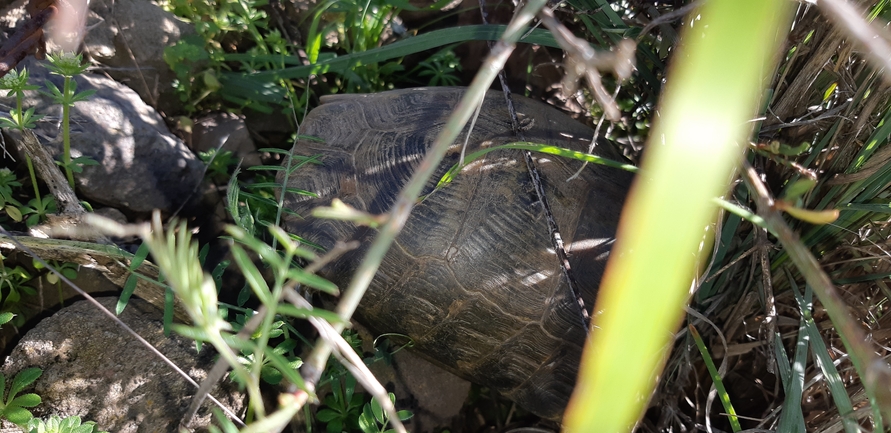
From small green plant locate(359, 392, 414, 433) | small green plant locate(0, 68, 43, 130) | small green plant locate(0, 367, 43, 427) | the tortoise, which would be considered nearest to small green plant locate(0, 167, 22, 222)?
small green plant locate(0, 68, 43, 130)

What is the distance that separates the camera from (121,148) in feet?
6.31

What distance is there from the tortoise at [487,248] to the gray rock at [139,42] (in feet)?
2.66

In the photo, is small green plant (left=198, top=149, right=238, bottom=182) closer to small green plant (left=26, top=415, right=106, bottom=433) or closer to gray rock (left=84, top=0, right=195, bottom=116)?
gray rock (left=84, top=0, right=195, bottom=116)

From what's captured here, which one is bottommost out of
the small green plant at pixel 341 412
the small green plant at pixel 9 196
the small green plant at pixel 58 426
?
the small green plant at pixel 341 412

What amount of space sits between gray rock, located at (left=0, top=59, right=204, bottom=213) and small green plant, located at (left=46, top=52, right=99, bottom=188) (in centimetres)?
10

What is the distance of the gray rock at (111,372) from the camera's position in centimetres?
155

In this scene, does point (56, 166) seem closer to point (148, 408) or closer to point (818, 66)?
point (148, 408)

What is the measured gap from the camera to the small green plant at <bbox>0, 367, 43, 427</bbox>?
1.39 m

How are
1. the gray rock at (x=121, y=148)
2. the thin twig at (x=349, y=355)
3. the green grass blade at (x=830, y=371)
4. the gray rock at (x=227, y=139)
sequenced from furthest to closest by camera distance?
the gray rock at (x=227, y=139), the gray rock at (x=121, y=148), the green grass blade at (x=830, y=371), the thin twig at (x=349, y=355)

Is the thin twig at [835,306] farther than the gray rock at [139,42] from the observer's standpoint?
No

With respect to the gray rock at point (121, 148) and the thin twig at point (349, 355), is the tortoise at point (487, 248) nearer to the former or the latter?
the gray rock at point (121, 148)

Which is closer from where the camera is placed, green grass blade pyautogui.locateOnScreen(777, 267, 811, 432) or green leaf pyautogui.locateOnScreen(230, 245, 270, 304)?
green leaf pyautogui.locateOnScreen(230, 245, 270, 304)

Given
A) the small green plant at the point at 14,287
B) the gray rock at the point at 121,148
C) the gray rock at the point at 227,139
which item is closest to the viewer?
the small green plant at the point at 14,287

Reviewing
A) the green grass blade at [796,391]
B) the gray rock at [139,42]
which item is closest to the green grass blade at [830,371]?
the green grass blade at [796,391]
